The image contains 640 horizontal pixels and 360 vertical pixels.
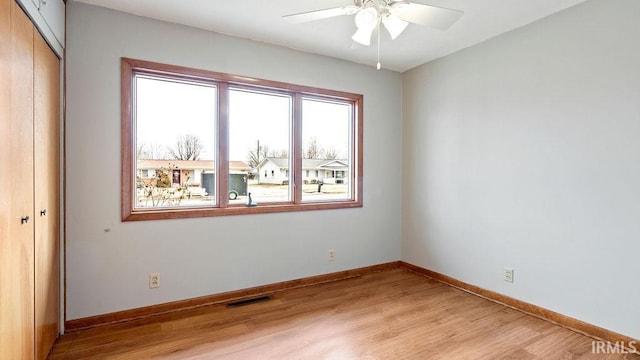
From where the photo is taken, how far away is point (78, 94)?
8.10 feet

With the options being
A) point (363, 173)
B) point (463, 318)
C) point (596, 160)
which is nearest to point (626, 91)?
point (596, 160)

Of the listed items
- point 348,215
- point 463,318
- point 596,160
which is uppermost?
point 596,160

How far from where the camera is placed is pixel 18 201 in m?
1.61

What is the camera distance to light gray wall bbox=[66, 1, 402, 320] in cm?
248

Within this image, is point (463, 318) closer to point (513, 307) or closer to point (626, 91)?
point (513, 307)

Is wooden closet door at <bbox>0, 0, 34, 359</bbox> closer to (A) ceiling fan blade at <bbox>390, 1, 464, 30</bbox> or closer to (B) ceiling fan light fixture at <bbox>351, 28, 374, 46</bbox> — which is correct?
(B) ceiling fan light fixture at <bbox>351, 28, 374, 46</bbox>

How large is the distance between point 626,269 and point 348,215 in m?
2.42

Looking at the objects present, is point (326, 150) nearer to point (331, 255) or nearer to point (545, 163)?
point (331, 255)

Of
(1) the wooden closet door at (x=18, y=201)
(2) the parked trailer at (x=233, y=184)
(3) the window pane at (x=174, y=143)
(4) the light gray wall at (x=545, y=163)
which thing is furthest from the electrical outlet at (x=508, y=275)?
(1) the wooden closet door at (x=18, y=201)

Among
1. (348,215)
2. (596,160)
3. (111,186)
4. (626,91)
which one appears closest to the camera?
(626,91)

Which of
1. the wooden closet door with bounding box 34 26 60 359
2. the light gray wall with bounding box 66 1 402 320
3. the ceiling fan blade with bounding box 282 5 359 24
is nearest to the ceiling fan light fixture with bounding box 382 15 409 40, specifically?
the ceiling fan blade with bounding box 282 5 359 24

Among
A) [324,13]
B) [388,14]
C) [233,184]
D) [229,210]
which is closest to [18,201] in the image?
[229,210]

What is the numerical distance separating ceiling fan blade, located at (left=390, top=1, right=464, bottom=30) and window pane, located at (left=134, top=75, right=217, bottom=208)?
75.3 inches

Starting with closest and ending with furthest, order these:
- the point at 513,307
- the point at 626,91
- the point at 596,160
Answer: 1. the point at 626,91
2. the point at 596,160
3. the point at 513,307
